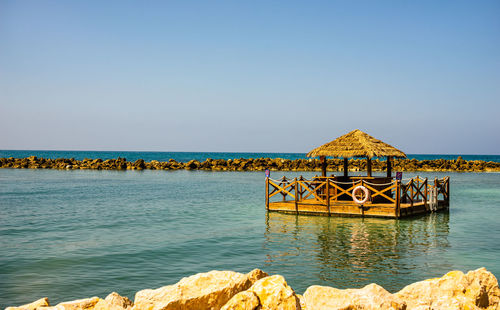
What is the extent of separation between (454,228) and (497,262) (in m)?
6.12

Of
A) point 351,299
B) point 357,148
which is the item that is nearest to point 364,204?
point 357,148

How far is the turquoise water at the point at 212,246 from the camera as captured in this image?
11.2 m

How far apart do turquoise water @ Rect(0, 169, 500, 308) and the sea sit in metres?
0.03

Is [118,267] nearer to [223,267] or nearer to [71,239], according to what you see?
[223,267]

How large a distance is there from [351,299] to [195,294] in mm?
2406

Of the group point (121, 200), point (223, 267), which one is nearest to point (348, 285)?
point (223, 267)

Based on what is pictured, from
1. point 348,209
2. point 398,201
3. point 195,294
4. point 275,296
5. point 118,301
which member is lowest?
point 118,301

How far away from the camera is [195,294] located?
676 cm

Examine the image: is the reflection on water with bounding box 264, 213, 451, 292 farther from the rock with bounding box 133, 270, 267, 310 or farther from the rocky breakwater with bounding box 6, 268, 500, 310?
the rock with bounding box 133, 270, 267, 310

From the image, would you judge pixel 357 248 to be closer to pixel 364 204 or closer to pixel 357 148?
pixel 364 204

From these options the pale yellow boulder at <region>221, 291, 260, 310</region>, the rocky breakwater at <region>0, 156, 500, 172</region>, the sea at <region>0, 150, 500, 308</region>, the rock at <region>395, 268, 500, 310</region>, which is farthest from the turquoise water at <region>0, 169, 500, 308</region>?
the rocky breakwater at <region>0, 156, 500, 172</region>

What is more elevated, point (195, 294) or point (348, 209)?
point (195, 294)

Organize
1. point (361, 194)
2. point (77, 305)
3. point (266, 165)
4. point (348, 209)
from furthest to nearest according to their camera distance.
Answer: point (266, 165) → point (361, 194) → point (348, 209) → point (77, 305)

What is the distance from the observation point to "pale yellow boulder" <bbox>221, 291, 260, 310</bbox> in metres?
A: 6.18
